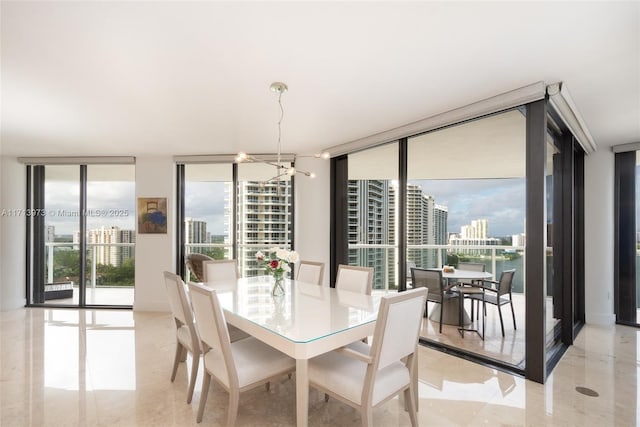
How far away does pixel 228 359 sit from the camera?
1.77m

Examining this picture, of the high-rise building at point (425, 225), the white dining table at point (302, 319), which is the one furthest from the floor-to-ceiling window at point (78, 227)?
the high-rise building at point (425, 225)

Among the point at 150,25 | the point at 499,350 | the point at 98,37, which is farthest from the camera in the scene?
the point at 499,350

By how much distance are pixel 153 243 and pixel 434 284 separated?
169 inches

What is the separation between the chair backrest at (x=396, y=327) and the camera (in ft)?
5.25

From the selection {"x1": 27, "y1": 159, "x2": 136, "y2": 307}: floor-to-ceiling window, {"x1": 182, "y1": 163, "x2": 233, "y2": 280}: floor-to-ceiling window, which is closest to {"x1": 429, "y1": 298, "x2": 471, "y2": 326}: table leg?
{"x1": 182, "y1": 163, "x2": 233, "y2": 280}: floor-to-ceiling window

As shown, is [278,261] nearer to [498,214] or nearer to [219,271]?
[219,271]

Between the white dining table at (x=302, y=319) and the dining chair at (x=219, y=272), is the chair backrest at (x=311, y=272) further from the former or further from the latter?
the dining chair at (x=219, y=272)

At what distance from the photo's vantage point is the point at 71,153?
15.2 ft

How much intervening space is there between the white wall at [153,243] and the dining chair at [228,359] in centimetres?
326

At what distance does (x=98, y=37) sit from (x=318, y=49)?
132 centimetres

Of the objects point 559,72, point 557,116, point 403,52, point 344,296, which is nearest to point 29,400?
point 344,296

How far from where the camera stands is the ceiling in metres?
1.58

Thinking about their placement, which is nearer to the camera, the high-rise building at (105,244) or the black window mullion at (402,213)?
the black window mullion at (402,213)

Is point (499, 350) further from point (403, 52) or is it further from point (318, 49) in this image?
point (318, 49)
